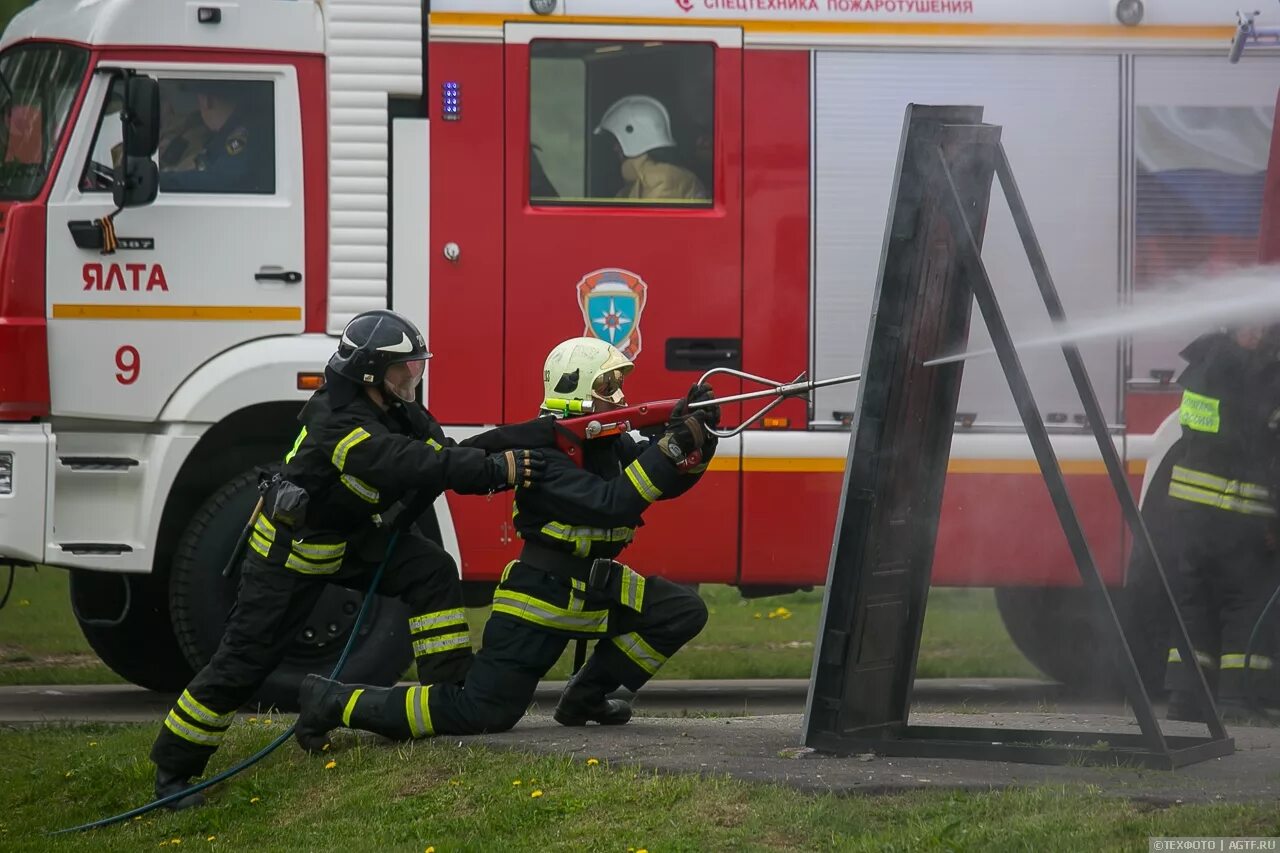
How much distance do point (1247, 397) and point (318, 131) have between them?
→ 3.99 metres

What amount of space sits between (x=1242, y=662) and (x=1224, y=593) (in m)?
0.29

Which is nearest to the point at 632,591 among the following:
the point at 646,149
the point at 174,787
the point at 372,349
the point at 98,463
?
the point at 372,349

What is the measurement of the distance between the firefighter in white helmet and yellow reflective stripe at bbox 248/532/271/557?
2.52 meters

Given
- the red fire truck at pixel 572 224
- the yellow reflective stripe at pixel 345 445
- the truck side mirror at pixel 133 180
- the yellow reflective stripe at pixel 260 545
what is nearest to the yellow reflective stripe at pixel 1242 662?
the red fire truck at pixel 572 224

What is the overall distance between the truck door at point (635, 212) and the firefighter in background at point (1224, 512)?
1.89 m

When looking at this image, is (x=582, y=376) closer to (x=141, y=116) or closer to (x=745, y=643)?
(x=141, y=116)

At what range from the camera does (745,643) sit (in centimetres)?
1042

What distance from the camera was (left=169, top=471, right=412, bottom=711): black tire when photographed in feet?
24.5

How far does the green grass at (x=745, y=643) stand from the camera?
9383 mm

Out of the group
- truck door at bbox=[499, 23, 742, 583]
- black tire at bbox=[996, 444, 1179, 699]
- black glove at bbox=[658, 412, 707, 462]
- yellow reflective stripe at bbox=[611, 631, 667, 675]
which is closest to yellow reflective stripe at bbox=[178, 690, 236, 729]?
yellow reflective stripe at bbox=[611, 631, 667, 675]

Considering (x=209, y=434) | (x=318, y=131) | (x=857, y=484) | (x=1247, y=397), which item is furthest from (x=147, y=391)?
(x=1247, y=397)

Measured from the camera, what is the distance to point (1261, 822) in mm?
4562

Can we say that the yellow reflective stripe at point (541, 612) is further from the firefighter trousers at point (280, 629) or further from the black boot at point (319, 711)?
the black boot at point (319, 711)

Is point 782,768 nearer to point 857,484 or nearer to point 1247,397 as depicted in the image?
point 857,484
